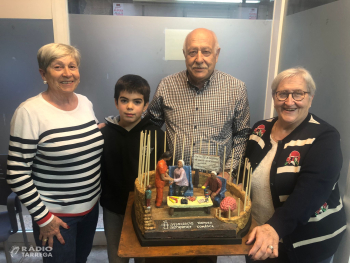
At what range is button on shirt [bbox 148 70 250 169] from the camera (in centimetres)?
150

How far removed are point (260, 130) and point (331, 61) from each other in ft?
1.95

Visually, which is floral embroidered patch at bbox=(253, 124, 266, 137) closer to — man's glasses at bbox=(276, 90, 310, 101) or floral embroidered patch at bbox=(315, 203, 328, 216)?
man's glasses at bbox=(276, 90, 310, 101)

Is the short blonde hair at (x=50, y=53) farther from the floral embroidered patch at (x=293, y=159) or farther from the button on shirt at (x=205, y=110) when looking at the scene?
the floral embroidered patch at (x=293, y=159)

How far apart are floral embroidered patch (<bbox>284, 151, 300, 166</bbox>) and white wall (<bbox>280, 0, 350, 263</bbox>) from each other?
375 mm

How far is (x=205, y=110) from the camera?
1493 mm

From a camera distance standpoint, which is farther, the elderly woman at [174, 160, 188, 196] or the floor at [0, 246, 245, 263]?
the floor at [0, 246, 245, 263]

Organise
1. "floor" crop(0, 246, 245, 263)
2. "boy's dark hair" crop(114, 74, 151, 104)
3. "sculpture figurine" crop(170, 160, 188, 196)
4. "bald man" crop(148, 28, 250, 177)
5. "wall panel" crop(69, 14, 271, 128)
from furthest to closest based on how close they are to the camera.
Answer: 1. "floor" crop(0, 246, 245, 263)
2. "wall panel" crop(69, 14, 271, 128)
3. "bald man" crop(148, 28, 250, 177)
4. "boy's dark hair" crop(114, 74, 151, 104)
5. "sculpture figurine" crop(170, 160, 188, 196)

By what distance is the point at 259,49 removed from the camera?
1.97m

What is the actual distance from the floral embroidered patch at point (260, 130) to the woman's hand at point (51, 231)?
3.63 feet

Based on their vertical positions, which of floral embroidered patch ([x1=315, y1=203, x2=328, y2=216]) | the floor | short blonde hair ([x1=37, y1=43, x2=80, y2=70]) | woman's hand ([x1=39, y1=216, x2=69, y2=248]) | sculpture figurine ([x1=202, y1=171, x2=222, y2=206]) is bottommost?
the floor

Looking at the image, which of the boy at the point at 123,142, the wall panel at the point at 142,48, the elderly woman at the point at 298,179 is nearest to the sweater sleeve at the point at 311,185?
the elderly woman at the point at 298,179

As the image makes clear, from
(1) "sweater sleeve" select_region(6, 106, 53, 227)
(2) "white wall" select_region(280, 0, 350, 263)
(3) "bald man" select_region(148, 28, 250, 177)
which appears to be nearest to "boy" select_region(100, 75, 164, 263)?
(3) "bald man" select_region(148, 28, 250, 177)

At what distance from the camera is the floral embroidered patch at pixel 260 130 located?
1.33m

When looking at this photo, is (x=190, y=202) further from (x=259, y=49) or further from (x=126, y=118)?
(x=259, y=49)
